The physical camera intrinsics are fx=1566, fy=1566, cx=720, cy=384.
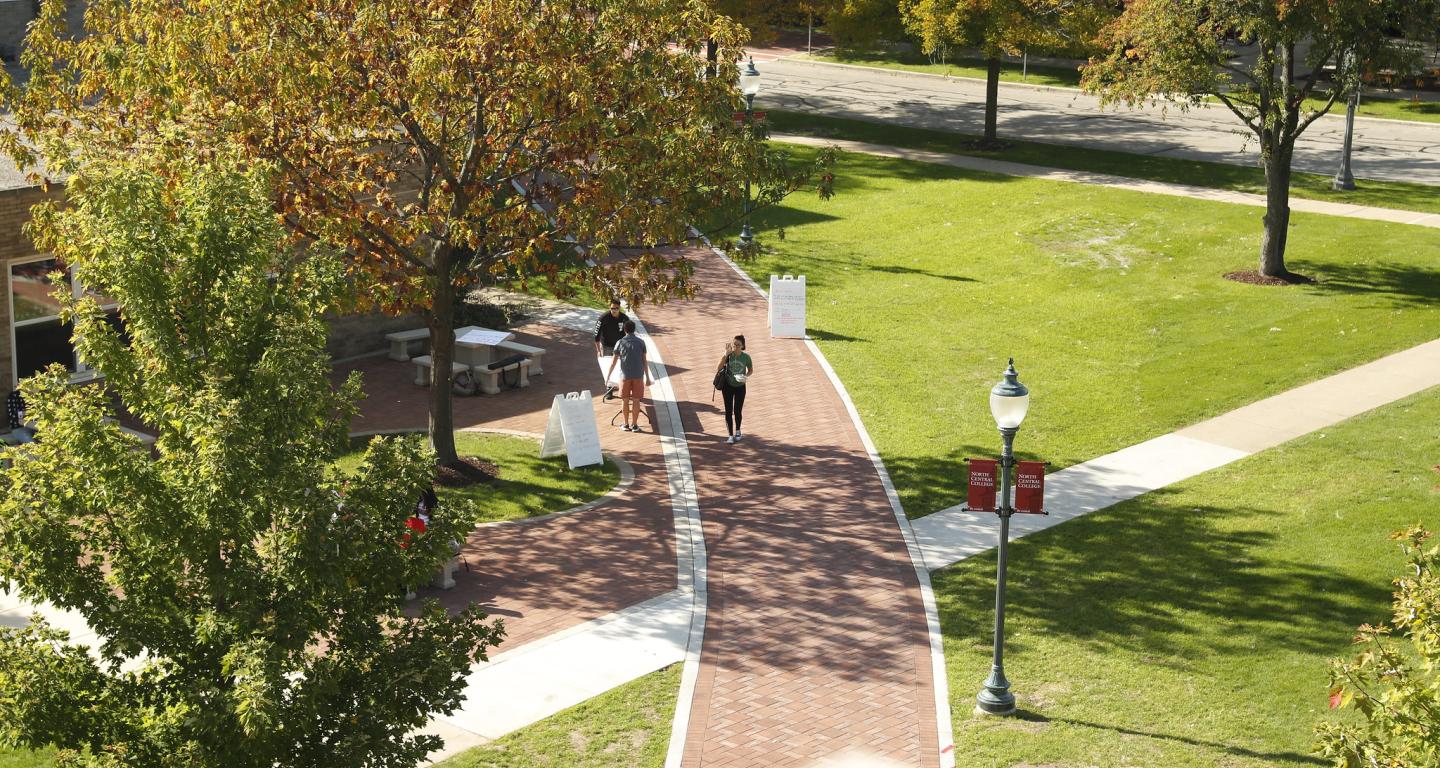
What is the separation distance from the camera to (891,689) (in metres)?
14.3

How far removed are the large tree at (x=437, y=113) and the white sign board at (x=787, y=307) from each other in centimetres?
571

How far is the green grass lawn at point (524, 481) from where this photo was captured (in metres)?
18.8

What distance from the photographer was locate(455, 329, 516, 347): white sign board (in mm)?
23094

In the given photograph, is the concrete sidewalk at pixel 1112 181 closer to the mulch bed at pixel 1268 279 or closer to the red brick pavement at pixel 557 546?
the mulch bed at pixel 1268 279

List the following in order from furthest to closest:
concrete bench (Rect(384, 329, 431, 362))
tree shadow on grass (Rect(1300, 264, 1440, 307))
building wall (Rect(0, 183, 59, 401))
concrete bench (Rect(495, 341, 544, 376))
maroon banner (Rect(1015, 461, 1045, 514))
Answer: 1. tree shadow on grass (Rect(1300, 264, 1440, 307))
2. concrete bench (Rect(384, 329, 431, 362))
3. concrete bench (Rect(495, 341, 544, 376))
4. building wall (Rect(0, 183, 59, 401))
5. maroon banner (Rect(1015, 461, 1045, 514))

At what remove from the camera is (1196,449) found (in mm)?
20453

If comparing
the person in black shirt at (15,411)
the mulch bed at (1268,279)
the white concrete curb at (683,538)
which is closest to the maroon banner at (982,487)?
the white concrete curb at (683,538)

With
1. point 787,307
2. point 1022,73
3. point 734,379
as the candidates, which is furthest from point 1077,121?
point 734,379

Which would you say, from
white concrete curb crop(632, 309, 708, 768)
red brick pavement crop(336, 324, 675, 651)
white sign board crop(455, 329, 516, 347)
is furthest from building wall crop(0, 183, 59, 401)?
white concrete curb crop(632, 309, 708, 768)

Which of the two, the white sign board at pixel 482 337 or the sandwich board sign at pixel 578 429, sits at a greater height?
the white sign board at pixel 482 337

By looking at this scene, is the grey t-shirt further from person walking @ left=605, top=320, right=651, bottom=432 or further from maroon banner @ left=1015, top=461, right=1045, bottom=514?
maroon banner @ left=1015, top=461, right=1045, bottom=514

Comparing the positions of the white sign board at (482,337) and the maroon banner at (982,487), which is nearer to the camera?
the maroon banner at (982,487)

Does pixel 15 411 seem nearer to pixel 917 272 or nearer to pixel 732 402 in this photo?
pixel 732 402

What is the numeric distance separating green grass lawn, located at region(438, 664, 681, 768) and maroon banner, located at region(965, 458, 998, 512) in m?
3.19
